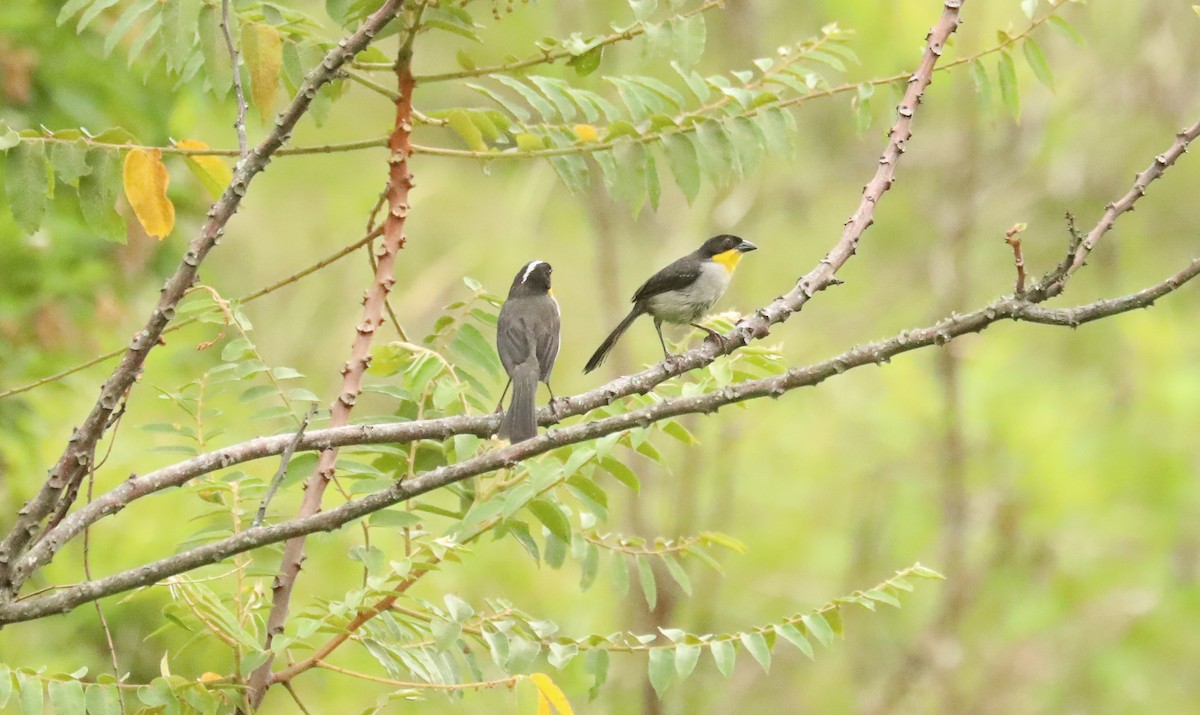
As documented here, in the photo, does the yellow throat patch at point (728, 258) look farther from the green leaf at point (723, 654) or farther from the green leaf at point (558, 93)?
the green leaf at point (723, 654)

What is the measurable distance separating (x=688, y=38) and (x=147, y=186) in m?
1.54

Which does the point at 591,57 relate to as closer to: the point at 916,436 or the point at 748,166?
the point at 748,166

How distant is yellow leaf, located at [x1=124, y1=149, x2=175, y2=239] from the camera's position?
2977 millimetres

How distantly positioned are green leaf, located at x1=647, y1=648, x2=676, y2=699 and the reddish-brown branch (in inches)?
33.3

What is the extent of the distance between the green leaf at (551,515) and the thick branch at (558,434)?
0.47 metres

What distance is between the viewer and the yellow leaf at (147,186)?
9.77 ft

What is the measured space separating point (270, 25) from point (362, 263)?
837cm

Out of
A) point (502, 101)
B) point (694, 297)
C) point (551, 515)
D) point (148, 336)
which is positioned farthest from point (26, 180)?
point (694, 297)

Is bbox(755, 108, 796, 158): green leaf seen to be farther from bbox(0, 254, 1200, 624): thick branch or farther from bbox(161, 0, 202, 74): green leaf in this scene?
bbox(161, 0, 202, 74): green leaf

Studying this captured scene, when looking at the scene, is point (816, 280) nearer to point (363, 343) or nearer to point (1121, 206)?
point (1121, 206)

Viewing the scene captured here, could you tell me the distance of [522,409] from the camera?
12.7 feet

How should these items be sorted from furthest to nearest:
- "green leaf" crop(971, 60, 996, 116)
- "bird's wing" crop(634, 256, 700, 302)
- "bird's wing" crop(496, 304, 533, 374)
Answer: "bird's wing" crop(634, 256, 700, 302)
"bird's wing" crop(496, 304, 533, 374)
"green leaf" crop(971, 60, 996, 116)

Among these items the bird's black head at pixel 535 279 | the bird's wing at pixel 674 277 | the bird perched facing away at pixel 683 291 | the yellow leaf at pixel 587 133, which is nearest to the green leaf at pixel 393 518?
the yellow leaf at pixel 587 133

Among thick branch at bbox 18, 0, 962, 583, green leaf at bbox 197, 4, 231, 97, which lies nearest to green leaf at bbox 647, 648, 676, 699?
thick branch at bbox 18, 0, 962, 583
